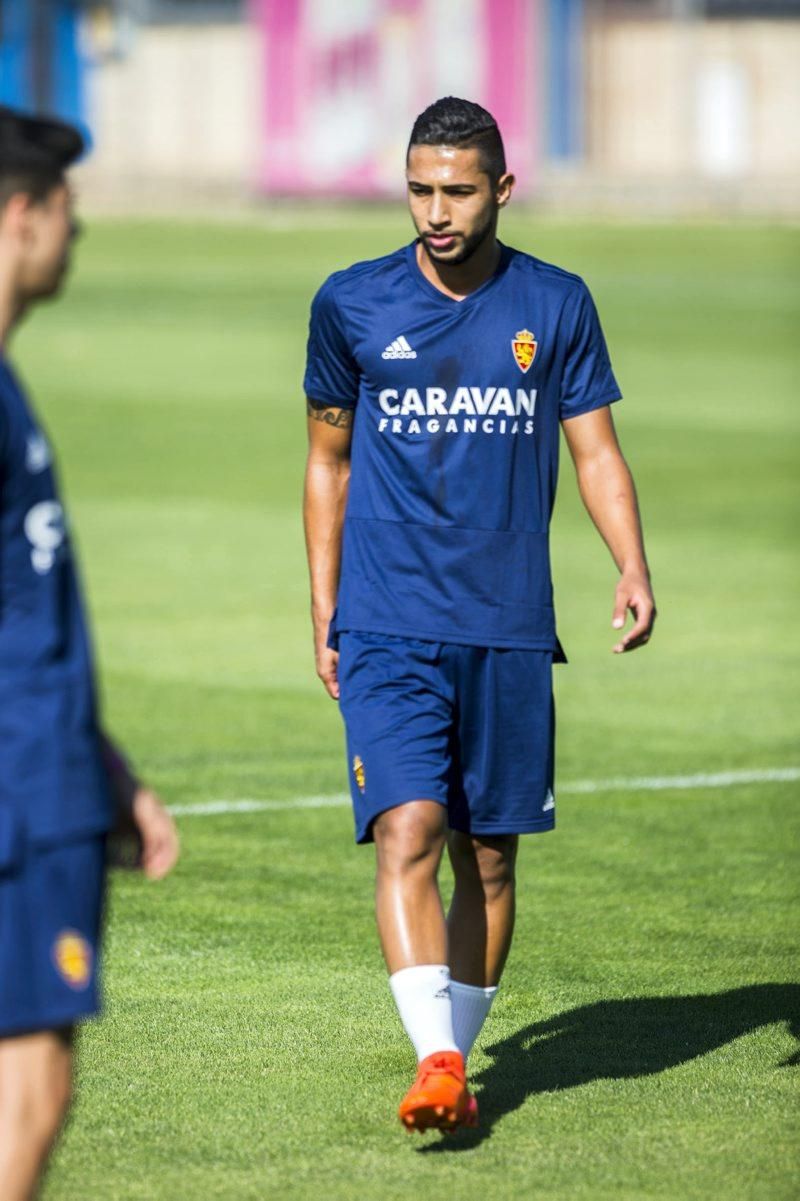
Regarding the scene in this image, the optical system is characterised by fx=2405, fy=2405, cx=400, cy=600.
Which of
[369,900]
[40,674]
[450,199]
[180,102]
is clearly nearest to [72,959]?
[40,674]

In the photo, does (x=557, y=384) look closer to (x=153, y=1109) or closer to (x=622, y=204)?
(x=153, y=1109)

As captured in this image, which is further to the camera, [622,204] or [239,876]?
[622,204]

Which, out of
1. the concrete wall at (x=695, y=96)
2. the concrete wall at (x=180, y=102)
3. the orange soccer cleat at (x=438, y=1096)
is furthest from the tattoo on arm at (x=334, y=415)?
Result: the concrete wall at (x=180, y=102)

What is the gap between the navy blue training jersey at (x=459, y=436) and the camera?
562 centimetres

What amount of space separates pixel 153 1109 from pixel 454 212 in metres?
2.23

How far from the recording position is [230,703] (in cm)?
1128

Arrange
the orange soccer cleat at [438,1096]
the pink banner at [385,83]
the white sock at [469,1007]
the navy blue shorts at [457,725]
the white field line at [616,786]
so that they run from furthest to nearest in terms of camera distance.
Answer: the pink banner at [385,83], the white field line at [616,786], the white sock at [469,1007], the navy blue shorts at [457,725], the orange soccer cleat at [438,1096]

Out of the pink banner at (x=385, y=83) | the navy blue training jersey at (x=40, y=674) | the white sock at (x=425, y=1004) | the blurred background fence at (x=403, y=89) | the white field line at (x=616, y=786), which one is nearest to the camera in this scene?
the navy blue training jersey at (x=40, y=674)

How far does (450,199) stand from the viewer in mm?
5578

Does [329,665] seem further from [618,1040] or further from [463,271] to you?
[618,1040]

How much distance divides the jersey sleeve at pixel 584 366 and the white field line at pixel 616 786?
3648 millimetres

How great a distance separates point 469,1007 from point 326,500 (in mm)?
1289


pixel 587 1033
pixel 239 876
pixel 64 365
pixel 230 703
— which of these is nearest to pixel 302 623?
pixel 230 703

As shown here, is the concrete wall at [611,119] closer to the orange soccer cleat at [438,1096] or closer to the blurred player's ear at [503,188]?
the blurred player's ear at [503,188]
